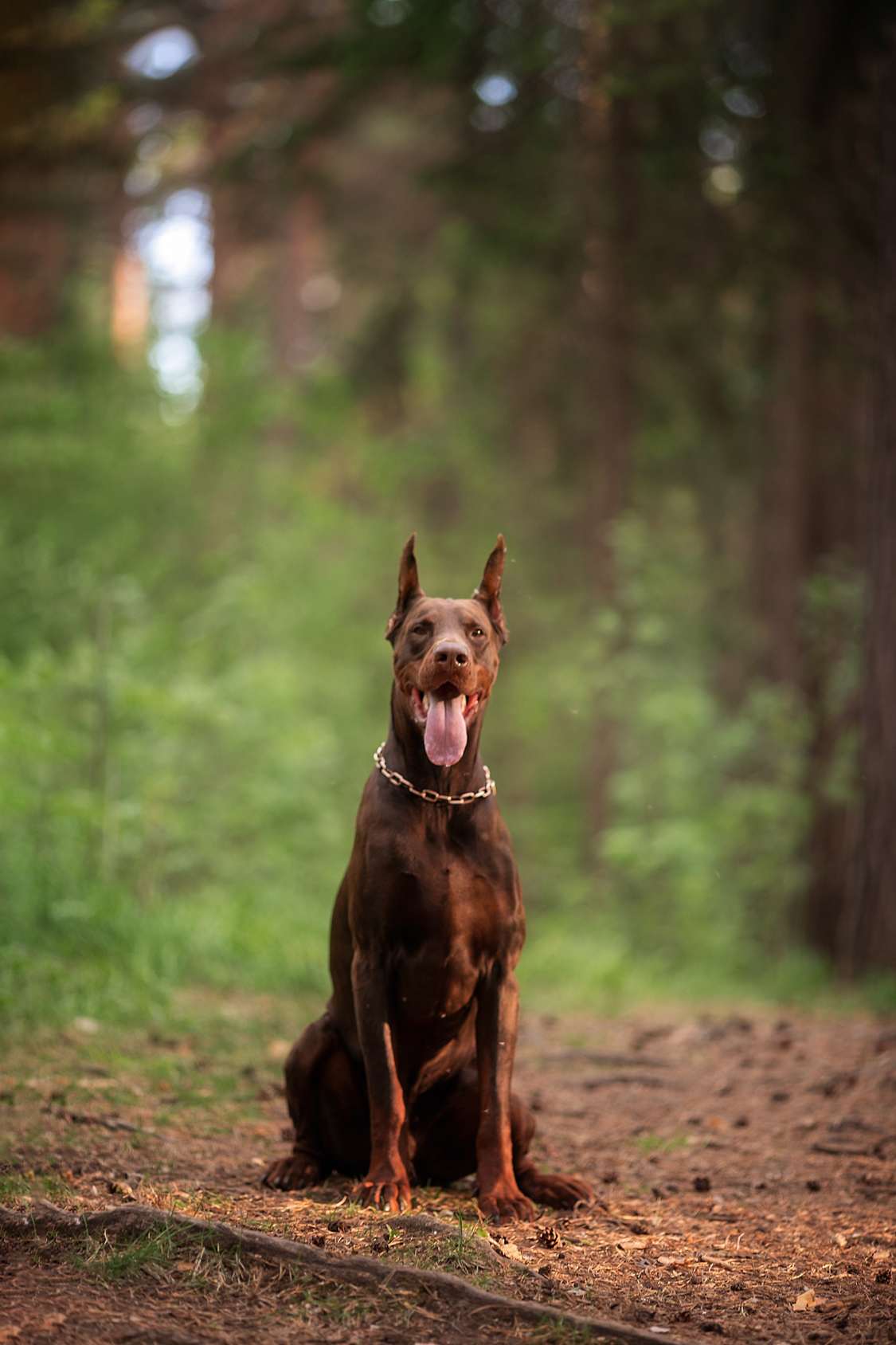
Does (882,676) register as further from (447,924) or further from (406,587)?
(447,924)

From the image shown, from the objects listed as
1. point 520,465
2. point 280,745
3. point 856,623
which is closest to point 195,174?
point 520,465

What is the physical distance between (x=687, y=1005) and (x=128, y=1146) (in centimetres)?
491

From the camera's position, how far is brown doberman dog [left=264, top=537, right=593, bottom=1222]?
12.8ft

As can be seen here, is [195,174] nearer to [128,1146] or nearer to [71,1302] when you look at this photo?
[128,1146]

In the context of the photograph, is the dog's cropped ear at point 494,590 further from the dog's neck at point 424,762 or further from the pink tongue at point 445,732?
the pink tongue at point 445,732

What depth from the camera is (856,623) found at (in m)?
10.9

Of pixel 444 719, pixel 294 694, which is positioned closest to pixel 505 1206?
pixel 444 719

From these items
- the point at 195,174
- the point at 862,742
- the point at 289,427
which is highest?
the point at 195,174

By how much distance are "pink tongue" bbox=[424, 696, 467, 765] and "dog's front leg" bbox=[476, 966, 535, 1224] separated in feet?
2.52

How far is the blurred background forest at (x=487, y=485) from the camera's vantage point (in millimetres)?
8594

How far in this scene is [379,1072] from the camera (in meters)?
3.90

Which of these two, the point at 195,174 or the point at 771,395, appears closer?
the point at 771,395

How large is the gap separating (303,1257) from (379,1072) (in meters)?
0.75

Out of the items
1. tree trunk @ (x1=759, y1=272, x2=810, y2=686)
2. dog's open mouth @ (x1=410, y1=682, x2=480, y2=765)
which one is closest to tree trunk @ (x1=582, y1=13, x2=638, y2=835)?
tree trunk @ (x1=759, y1=272, x2=810, y2=686)
